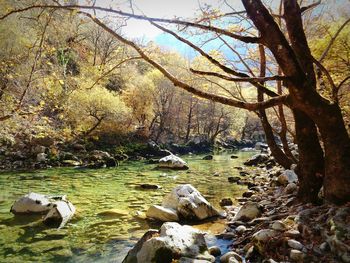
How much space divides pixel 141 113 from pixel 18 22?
54.1 feet

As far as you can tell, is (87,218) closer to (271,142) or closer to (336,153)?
(336,153)

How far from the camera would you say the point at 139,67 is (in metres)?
51.6

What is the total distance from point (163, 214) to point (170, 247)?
3.17 metres

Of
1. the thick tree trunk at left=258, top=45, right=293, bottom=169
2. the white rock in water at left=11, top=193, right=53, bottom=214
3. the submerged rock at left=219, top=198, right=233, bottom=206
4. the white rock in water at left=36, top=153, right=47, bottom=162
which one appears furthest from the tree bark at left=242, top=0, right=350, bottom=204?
the white rock in water at left=36, top=153, right=47, bottom=162

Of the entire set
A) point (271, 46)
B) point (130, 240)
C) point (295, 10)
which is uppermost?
point (295, 10)

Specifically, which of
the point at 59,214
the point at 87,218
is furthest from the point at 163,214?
the point at 59,214

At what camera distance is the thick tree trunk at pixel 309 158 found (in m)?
6.48

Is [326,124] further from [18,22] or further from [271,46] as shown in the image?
[18,22]

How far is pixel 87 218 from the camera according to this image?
895 cm

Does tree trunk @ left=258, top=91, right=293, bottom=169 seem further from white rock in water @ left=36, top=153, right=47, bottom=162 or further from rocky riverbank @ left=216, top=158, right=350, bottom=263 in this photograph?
white rock in water @ left=36, top=153, right=47, bottom=162

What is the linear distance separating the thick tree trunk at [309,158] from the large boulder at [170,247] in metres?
2.49

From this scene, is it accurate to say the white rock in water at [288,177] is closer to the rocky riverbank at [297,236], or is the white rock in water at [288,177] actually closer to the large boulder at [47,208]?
the rocky riverbank at [297,236]

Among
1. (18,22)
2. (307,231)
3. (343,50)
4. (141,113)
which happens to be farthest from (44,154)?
(307,231)

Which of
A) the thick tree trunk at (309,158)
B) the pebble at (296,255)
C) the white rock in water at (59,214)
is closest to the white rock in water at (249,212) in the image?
the thick tree trunk at (309,158)
